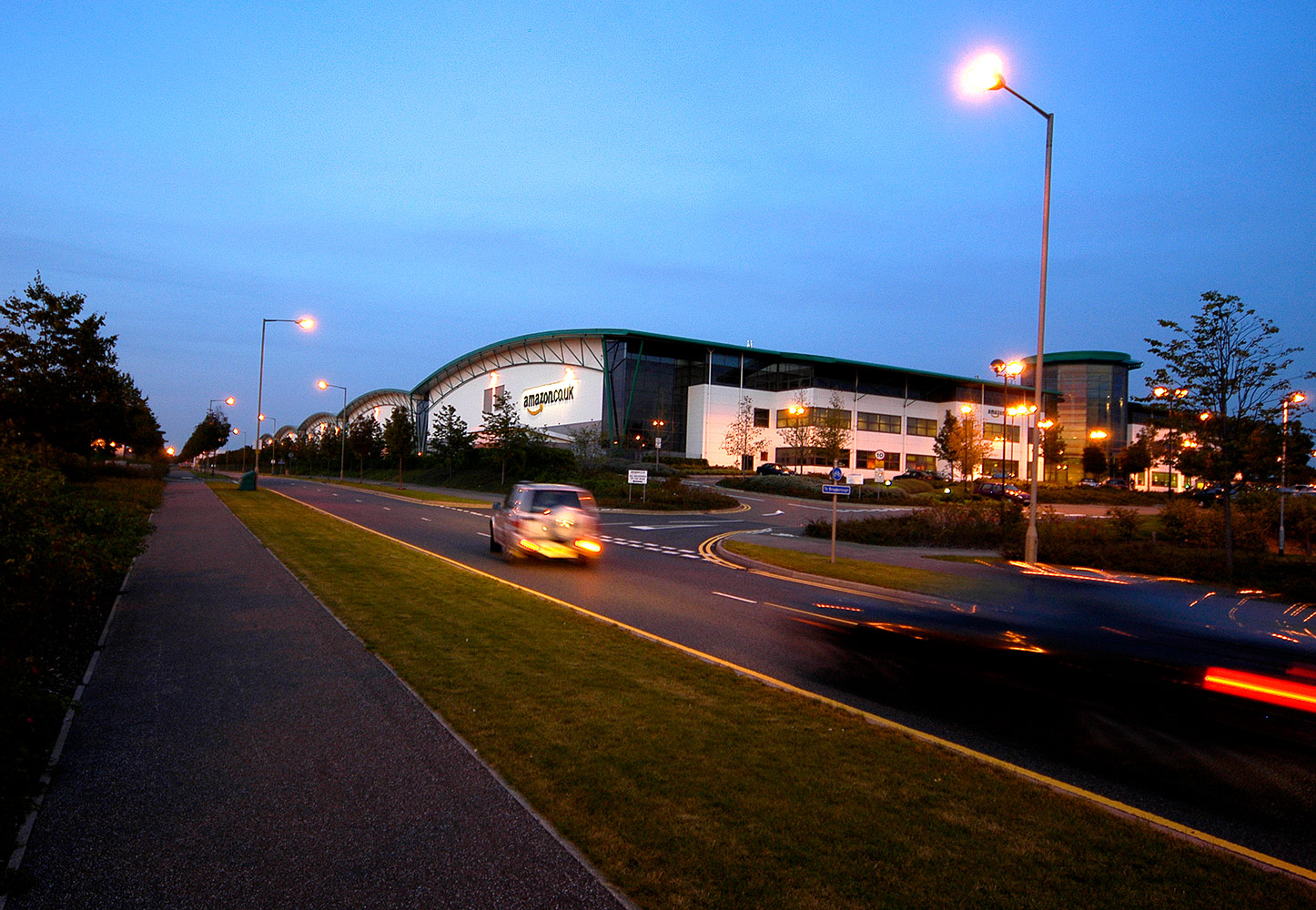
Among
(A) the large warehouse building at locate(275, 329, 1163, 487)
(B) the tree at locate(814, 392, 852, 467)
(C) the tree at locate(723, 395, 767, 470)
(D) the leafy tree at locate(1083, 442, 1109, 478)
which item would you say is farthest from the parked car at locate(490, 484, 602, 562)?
(D) the leafy tree at locate(1083, 442, 1109, 478)

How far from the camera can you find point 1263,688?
677 cm

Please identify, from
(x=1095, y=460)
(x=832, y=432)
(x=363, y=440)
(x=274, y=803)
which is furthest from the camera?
(x=1095, y=460)

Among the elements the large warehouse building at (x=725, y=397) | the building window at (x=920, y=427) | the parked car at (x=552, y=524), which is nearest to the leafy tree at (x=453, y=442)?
the large warehouse building at (x=725, y=397)

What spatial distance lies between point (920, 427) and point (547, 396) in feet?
138

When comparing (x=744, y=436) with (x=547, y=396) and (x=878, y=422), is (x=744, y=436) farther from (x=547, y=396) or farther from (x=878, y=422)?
(x=547, y=396)

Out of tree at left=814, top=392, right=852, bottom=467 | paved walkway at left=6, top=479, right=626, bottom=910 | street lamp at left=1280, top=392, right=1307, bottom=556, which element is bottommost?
paved walkway at left=6, top=479, right=626, bottom=910

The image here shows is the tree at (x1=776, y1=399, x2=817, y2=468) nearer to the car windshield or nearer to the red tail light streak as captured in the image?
the car windshield

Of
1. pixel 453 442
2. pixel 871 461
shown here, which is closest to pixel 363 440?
pixel 453 442

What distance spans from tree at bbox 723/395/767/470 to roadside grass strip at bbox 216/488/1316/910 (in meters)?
67.1

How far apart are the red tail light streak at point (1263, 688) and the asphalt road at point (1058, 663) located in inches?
4.3

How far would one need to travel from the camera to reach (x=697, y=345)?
76125 millimetres

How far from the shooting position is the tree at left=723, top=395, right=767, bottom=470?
73.9 m

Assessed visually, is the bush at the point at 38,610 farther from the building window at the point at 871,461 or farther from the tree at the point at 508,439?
the building window at the point at 871,461

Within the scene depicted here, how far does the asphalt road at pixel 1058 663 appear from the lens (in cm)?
498
